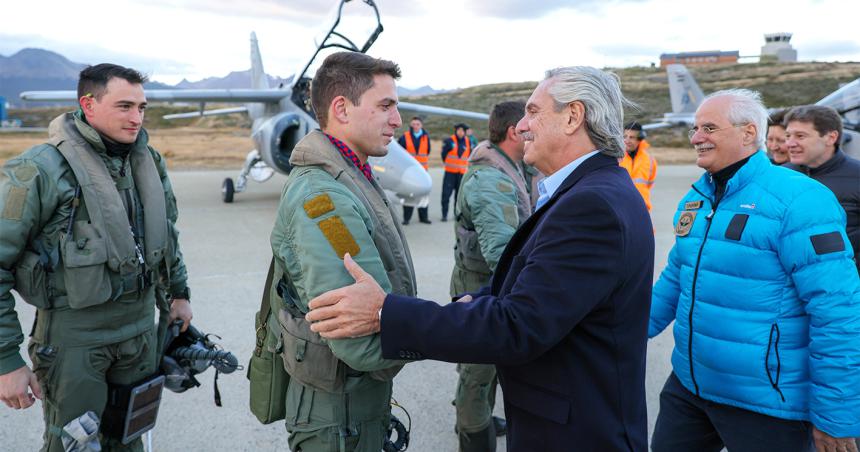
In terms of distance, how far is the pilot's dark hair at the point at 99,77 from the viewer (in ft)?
8.01

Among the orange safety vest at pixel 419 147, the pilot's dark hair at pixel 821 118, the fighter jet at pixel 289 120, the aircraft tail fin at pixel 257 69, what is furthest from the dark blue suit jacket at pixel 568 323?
the aircraft tail fin at pixel 257 69

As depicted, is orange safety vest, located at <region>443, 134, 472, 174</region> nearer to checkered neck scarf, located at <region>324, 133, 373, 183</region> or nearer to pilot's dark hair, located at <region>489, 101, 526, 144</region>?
pilot's dark hair, located at <region>489, 101, 526, 144</region>

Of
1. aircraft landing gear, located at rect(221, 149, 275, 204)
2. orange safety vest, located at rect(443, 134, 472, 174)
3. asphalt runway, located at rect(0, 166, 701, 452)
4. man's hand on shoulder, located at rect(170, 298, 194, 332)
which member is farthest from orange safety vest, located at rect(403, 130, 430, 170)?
man's hand on shoulder, located at rect(170, 298, 194, 332)

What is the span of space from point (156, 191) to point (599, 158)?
81.3 inches

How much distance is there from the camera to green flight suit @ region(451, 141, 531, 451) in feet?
9.09

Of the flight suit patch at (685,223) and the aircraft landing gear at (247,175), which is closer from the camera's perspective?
the flight suit patch at (685,223)

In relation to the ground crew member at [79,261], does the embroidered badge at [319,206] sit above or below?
above

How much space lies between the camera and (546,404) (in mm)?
1368

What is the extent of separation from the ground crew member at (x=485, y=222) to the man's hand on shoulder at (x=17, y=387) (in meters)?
1.92

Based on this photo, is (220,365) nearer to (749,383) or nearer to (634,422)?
(634,422)

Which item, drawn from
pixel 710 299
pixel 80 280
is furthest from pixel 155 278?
pixel 710 299

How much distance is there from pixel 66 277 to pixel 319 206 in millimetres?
1386

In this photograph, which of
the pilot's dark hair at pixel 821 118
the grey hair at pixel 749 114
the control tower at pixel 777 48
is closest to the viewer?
the grey hair at pixel 749 114

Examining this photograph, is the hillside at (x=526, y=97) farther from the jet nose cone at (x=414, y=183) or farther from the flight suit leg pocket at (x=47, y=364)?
the flight suit leg pocket at (x=47, y=364)
